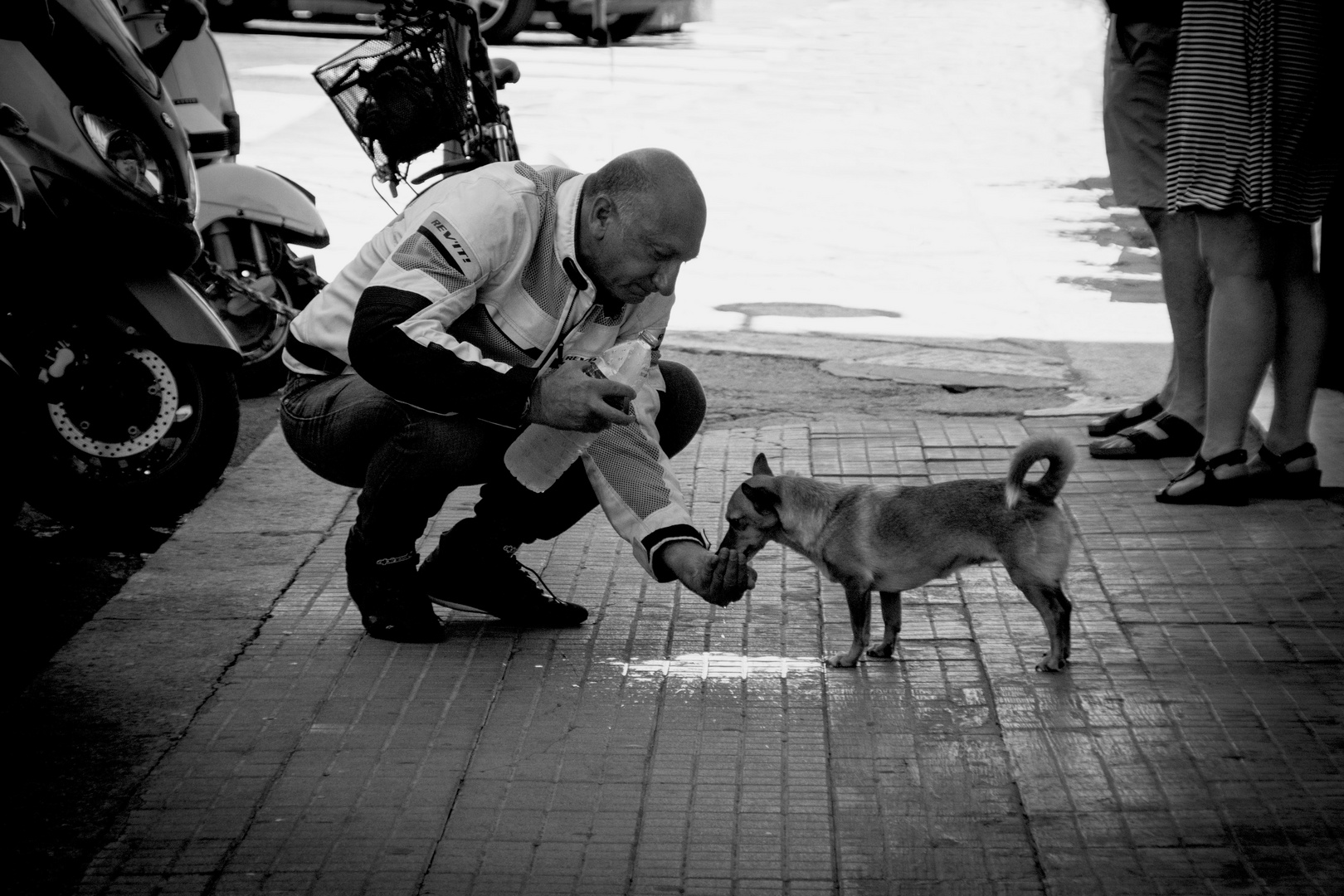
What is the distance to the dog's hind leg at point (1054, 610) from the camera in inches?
138

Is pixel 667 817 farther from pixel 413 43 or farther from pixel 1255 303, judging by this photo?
pixel 413 43

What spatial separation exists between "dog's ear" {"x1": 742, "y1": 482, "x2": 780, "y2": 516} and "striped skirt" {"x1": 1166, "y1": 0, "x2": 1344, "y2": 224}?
1.82m

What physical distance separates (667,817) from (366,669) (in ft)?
3.33

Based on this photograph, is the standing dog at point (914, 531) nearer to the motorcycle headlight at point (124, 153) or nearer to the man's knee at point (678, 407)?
the man's knee at point (678, 407)

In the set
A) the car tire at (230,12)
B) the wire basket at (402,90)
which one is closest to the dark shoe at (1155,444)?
the wire basket at (402,90)

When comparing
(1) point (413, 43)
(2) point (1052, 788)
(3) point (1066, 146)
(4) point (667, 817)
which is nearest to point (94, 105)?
(1) point (413, 43)

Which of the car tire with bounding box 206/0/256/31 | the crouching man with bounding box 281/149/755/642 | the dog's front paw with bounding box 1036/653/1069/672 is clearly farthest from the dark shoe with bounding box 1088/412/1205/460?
the car tire with bounding box 206/0/256/31

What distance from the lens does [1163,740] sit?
126 inches

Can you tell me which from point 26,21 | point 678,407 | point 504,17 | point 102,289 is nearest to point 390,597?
point 678,407

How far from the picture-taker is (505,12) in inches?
675

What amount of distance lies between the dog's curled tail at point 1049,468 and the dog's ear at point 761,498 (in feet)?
1.91

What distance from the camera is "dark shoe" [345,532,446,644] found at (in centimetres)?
368

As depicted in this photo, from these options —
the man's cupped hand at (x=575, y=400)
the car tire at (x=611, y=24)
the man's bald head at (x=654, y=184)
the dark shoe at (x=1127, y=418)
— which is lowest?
the car tire at (x=611, y=24)

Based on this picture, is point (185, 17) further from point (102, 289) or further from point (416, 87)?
point (102, 289)
